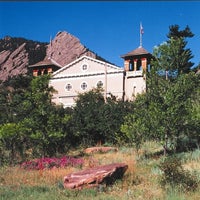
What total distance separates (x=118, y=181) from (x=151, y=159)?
587cm

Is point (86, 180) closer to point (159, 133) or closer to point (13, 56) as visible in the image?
point (159, 133)

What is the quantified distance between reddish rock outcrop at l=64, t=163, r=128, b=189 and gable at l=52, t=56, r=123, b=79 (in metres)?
33.6

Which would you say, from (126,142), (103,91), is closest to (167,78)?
(126,142)

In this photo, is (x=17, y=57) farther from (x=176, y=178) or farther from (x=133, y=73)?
(x=176, y=178)

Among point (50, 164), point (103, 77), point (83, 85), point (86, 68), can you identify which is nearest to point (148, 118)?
point (50, 164)

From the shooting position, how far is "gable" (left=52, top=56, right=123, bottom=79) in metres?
45.9

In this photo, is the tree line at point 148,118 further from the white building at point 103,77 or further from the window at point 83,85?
the window at point 83,85

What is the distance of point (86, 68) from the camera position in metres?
47.4

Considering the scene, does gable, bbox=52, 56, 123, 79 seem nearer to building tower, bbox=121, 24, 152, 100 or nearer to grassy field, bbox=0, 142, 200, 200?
building tower, bbox=121, 24, 152, 100

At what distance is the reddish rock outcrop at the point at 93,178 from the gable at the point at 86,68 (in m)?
33.6

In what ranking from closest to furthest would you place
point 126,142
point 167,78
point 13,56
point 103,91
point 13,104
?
point 167,78 → point 126,142 → point 13,104 → point 103,91 → point 13,56

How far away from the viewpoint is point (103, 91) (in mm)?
44906

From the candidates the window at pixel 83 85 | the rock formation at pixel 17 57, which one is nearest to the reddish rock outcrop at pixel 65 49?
the rock formation at pixel 17 57

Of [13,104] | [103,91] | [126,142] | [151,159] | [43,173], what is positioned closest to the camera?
[43,173]
